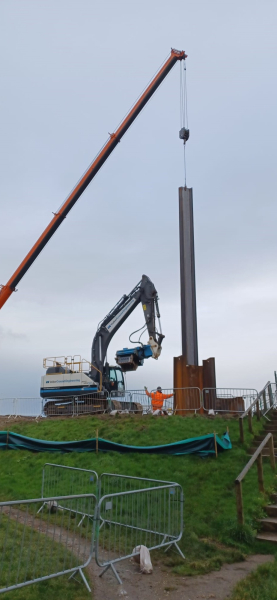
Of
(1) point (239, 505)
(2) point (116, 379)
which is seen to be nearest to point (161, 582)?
(1) point (239, 505)

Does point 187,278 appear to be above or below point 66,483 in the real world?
above

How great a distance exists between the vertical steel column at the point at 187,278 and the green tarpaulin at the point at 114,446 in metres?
8.18

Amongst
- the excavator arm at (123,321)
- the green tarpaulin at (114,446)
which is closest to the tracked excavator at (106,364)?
the excavator arm at (123,321)

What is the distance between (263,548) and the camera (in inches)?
335

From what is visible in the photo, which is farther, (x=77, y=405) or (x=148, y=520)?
(x=77, y=405)

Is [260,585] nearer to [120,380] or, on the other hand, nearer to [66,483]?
[66,483]

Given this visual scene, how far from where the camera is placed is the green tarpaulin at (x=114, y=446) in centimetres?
1255

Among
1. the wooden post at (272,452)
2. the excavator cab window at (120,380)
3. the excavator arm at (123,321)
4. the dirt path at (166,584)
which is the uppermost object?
the excavator arm at (123,321)

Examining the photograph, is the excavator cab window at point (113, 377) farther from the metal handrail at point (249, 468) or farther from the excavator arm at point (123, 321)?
the metal handrail at point (249, 468)

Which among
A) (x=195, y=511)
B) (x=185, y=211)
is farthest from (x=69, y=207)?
(x=195, y=511)

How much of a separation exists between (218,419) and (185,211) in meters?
11.2

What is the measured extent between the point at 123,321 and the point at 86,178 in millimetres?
7461

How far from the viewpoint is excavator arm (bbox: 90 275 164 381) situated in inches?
862

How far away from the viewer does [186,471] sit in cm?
1172
